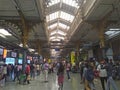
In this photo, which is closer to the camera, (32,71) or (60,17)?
(32,71)

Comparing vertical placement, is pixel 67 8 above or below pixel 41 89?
above

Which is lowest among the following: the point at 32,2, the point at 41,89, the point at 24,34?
the point at 41,89

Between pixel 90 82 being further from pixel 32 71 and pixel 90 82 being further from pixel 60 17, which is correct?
pixel 60 17

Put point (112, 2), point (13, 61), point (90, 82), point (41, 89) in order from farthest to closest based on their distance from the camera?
point (13, 61)
point (112, 2)
point (41, 89)
point (90, 82)

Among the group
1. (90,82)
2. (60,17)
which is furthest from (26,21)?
(60,17)

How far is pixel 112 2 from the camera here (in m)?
14.9

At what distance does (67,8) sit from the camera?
29.3 metres

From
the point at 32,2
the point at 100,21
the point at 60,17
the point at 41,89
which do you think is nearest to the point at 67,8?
the point at 60,17

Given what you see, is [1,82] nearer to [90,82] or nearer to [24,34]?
[24,34]

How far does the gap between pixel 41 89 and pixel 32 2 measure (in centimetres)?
615

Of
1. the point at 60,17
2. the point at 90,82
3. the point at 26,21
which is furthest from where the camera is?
the point at 60,17

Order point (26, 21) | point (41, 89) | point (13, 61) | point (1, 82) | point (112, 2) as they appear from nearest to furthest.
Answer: point (41, 89), point (112, 2), point (1, 82), point (26, 21), point (13, 61)

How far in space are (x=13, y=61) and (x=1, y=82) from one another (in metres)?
11.9

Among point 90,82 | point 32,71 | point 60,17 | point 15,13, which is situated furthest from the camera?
point 60,17
